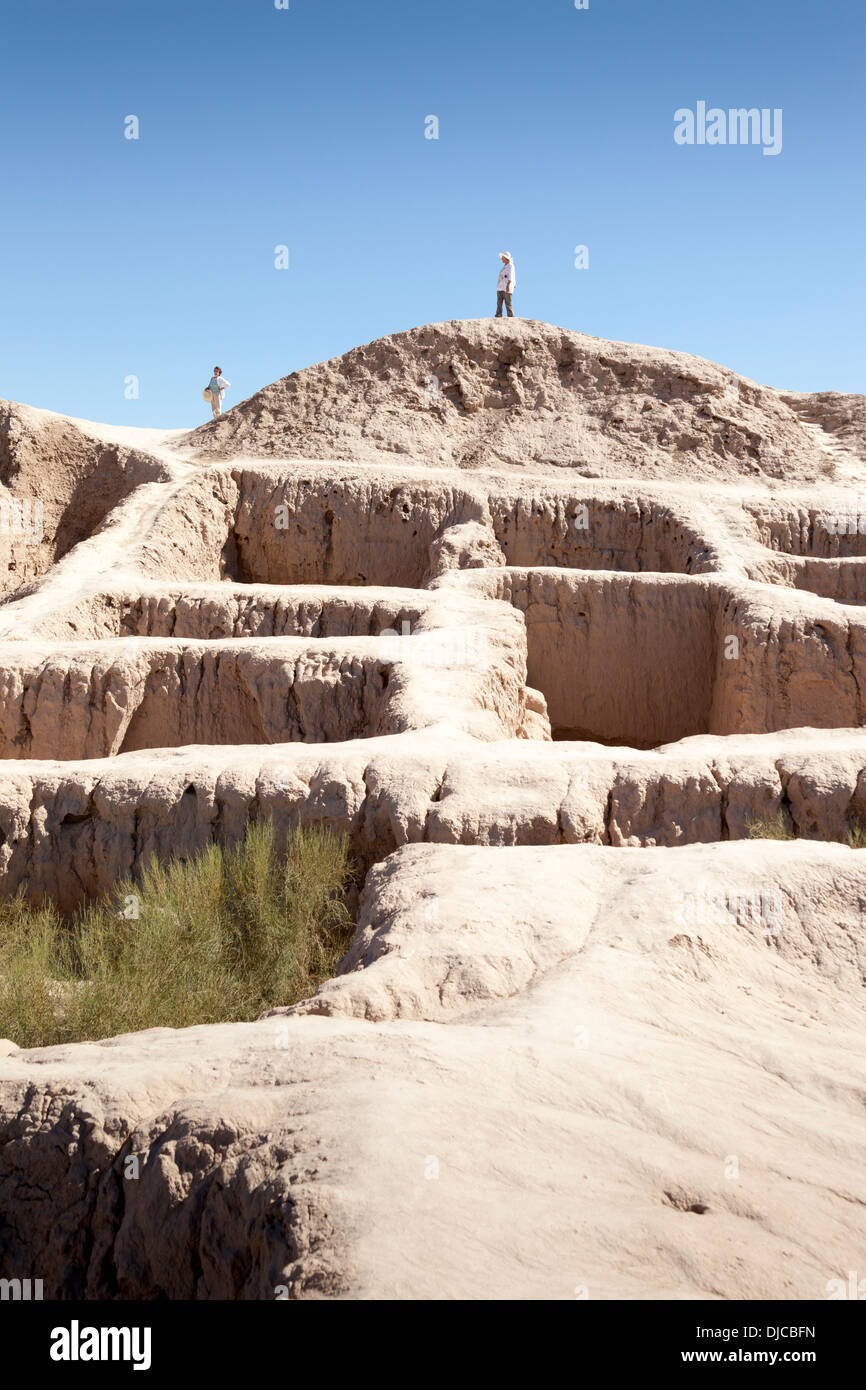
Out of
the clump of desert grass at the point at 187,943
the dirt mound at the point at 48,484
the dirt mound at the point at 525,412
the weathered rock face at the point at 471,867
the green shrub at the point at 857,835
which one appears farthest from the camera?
the dirt mound at the point at 48,484

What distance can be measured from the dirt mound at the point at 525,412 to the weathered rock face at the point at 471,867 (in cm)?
100

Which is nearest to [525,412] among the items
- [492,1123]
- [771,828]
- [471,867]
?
[771,828]

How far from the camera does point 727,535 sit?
1507cm

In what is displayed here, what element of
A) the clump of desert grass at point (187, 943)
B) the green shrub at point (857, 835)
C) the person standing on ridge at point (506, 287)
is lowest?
the clump of desert grass at point (187, 943)

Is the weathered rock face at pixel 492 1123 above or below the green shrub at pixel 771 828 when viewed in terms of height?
below

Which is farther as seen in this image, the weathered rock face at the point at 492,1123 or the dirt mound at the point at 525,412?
the dirt mound at the point at 525,412

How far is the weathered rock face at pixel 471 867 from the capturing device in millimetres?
2705

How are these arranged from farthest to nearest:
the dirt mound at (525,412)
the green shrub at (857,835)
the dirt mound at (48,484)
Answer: the dirt mound at (48,484)
the dirt mound at (525,412)
the green shrub at (857,835)

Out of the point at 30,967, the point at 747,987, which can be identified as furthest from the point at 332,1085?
the point at 30,967

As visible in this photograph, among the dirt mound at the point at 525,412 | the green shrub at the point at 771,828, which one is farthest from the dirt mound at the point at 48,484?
the green shrub at the point at 771,828

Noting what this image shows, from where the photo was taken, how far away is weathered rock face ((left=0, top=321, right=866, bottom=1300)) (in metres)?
2.71

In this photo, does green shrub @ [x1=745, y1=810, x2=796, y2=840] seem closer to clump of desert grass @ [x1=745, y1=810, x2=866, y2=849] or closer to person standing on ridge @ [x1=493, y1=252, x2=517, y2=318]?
clump of desert grass @ [x1=745, y1=810, x2=866, y2=849]

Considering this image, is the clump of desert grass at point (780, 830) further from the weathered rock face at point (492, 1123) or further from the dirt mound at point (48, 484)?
the dirt mound at point (48, 484)
